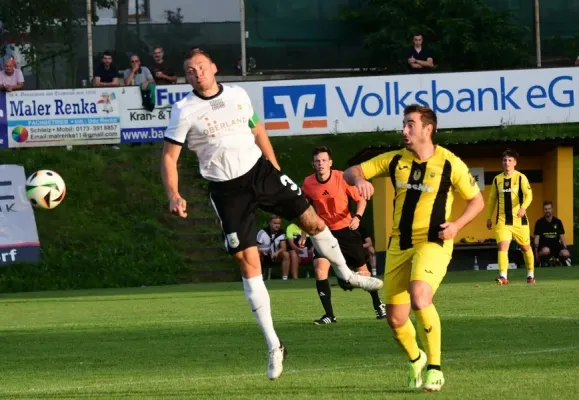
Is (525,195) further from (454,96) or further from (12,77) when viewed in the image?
(12,77)

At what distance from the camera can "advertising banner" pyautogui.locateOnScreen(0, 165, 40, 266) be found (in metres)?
27.6

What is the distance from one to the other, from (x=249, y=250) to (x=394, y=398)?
2.00 meters

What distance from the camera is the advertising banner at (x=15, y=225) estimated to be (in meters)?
27.6

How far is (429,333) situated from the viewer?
869 cm

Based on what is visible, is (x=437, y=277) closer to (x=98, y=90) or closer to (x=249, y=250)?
(x=249, y=250)

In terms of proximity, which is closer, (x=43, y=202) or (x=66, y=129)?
(x=43, y=202)

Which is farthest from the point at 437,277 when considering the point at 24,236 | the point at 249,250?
the point at 24,236

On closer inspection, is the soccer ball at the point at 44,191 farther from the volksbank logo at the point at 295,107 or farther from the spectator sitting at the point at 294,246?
the volksbank logo at the point at 295,107

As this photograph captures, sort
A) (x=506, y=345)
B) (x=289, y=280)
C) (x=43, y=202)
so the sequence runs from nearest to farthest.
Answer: (x=506, y=345)
(x=43, y=202)
(x=289, y=280)

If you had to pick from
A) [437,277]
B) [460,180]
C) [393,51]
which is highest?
[393,51]

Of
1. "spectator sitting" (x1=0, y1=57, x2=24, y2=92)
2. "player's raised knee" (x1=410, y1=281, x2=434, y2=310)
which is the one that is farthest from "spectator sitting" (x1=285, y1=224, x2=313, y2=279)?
"player's raised knee" (x1=410, y1=281, x2=434, y2=310)

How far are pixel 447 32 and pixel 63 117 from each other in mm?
9692

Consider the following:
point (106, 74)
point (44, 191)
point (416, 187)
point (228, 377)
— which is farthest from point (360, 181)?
point (106, 74)

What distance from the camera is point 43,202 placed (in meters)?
17.9
